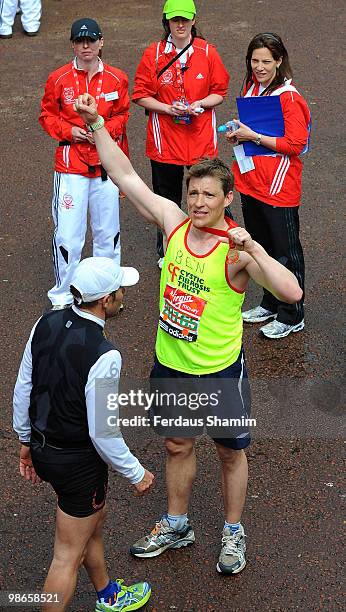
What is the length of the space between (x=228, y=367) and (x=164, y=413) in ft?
1.53

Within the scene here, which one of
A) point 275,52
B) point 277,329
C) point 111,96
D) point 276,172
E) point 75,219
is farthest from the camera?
point 75,219

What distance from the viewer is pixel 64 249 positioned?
707cm

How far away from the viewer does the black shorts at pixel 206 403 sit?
4.61m

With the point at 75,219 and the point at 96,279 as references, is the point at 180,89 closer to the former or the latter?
the point at 75,219

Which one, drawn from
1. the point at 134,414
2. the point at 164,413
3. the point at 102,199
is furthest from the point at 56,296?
the point at 164,413

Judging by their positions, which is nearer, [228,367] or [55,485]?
[55,485]

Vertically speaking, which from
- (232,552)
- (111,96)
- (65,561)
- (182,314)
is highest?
(111,96)

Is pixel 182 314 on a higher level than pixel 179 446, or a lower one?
higher

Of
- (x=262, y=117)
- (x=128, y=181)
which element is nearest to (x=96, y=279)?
(x=128, y=181)

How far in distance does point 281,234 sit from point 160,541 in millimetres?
2659

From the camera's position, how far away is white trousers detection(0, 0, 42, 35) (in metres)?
13.5

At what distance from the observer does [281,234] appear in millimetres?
6676

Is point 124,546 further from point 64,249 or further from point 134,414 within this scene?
point 64,249

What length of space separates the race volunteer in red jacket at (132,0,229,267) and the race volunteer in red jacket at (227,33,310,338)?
0.67 meters
